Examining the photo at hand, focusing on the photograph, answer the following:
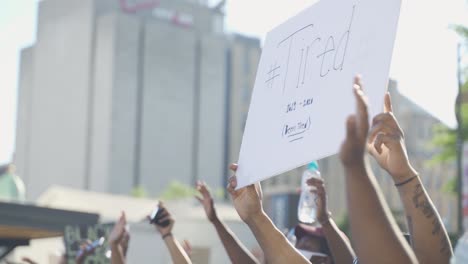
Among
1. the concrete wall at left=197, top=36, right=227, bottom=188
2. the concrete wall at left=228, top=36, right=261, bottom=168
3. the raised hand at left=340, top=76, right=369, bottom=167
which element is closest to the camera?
the raised hand at left=340, top=76, right=369, bottom=167

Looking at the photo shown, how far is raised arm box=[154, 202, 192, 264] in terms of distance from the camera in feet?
14.3

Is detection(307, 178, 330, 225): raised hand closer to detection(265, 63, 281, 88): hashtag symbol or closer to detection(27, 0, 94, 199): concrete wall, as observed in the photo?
detection(265, 63, 281, 88): hashtag symbol

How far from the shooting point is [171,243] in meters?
4.39

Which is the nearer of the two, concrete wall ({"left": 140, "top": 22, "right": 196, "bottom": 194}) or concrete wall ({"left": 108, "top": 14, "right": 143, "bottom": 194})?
concrete wall ({"left": 108, "top": 14, "right": 143, "bottom": 194})

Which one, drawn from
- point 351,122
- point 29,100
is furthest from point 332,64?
point 29,100

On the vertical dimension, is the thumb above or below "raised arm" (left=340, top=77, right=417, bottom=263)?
above

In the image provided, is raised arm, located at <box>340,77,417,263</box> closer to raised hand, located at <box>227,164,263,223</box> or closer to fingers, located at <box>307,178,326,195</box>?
raised hand, located at <box>227,164,263,223</box>

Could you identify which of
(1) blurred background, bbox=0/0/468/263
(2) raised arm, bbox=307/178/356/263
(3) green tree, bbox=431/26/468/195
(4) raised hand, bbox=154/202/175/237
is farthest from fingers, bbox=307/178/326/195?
(1) blurred background, bbox=0/0/468/263

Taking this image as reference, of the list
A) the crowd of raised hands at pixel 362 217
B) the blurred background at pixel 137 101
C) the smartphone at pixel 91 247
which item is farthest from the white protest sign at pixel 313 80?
the blurred background at pixel 137 101

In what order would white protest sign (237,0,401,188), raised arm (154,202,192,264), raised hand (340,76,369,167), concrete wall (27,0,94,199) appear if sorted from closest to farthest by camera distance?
raised hand (340,76,369,167) < white protest sign (237,0,401,188) < raised arm (154,202,192,264) < concrete wall (27,0,94,199)

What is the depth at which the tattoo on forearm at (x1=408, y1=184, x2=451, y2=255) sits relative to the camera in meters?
2.72

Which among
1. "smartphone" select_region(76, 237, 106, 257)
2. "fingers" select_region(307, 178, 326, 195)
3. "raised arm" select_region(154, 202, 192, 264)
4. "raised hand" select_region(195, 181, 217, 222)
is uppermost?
"fingers" select_region(307, 178, 326, 195)

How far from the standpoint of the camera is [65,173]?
66750 mm

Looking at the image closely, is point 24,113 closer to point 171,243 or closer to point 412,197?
point 171,243
